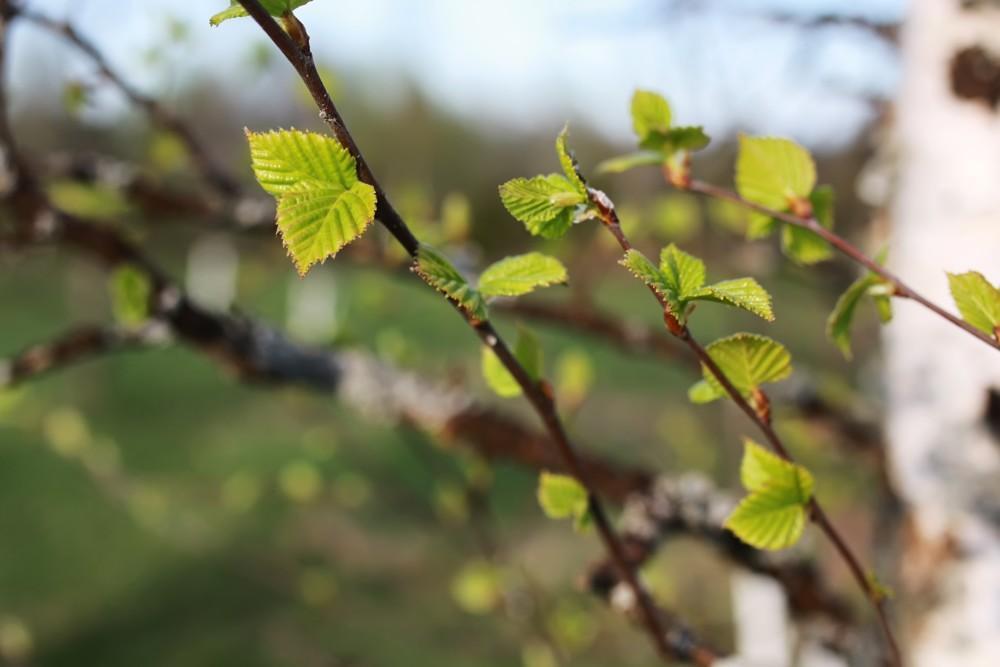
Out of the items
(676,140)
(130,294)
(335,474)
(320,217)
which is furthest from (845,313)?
(335,474)

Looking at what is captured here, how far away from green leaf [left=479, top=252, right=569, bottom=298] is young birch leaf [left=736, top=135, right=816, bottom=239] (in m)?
0.14

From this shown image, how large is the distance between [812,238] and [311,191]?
0.26m

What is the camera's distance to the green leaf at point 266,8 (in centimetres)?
22

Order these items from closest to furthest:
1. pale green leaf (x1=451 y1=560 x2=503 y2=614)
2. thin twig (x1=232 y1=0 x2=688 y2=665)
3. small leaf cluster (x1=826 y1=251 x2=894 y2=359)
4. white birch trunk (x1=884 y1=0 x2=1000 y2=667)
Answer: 1. thin twig (x1=232 y1=0 x2=688 y2=665)
2. small leaf cluster (x1=826 y1=251 x2=894 y2=359)
3. white birch trunk (x1=884 y1=0 x2=1000 y2=667)
4. pale green leaf (x1=451 y1=560 x2=503 y2=614)

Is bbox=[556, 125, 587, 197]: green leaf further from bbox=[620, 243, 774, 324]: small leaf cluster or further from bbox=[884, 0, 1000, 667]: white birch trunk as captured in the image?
bbox=[884, 0, 1000, 667]: white birch trunk

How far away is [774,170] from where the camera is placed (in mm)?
360

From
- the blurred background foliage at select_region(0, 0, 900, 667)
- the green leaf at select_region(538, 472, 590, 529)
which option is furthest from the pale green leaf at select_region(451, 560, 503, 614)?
the green leaf at select_region(538, 472, 590, 529)

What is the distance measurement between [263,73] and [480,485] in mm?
595

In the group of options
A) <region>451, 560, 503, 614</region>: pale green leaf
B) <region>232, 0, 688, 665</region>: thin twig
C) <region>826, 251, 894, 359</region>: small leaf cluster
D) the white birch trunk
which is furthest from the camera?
<region>451, 560, 503, 614</region>: pale green leaf

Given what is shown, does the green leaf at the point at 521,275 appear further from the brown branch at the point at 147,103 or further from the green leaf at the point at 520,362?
the brown branch at the point at 147,103

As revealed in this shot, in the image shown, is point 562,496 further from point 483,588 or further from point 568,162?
point 483,588

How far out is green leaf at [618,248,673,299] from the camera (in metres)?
0.22

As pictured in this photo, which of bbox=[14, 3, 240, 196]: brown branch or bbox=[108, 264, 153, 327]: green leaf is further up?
bbox=[14, 3, 240, 196]: brown branch

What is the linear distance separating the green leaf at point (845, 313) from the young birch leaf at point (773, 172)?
0.18 feet
